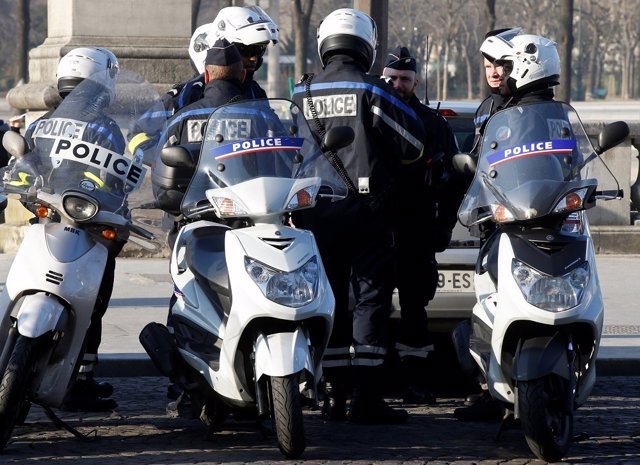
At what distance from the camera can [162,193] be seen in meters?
6.54

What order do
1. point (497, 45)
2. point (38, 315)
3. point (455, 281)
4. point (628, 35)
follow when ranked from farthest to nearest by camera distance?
point (628, 35) < point (455, 281) < point (497, 45) < point (38, 315)

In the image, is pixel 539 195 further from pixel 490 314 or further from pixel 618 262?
pixel 618 262

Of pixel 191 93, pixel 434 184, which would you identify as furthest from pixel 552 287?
pixel 191 93

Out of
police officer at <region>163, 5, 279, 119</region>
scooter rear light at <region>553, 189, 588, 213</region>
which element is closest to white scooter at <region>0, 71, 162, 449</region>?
police officer at <region>163, 5, 279, 119</region>

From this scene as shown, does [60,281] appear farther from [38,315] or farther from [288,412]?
[288,412]

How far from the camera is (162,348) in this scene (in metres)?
6.29

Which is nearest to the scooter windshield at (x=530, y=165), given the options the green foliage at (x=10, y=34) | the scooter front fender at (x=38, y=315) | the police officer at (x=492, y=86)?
the police officer at (x=492, y=86)

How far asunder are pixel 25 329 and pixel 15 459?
540mm

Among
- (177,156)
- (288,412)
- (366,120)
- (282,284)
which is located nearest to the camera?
(288,412)

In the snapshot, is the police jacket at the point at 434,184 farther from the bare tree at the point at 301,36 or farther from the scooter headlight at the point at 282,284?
the bare tree at the point at 301,36

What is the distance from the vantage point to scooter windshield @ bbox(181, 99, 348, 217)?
5996 millimetres

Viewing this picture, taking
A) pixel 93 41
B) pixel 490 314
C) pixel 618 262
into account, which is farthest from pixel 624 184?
pixel 490 314

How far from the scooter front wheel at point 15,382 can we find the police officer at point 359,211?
5.06 ft

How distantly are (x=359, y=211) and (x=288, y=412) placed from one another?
144cm
